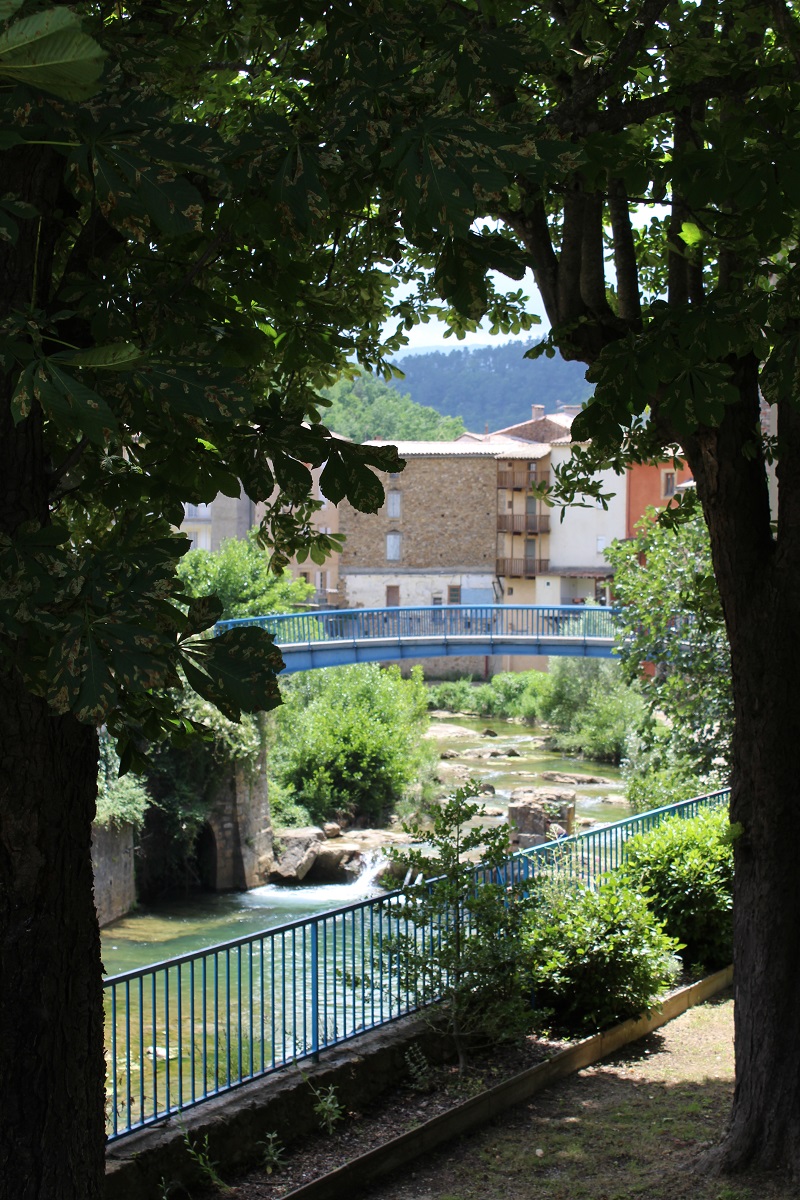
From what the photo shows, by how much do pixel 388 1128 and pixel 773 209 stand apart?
214 inches

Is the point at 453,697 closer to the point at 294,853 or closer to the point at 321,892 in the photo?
the point at 294,853

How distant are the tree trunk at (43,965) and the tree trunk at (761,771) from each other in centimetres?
361

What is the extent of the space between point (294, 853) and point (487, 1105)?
1771 centimetres

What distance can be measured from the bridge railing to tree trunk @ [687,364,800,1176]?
68.5 feet

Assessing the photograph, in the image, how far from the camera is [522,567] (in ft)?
183

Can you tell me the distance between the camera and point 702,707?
1567cm

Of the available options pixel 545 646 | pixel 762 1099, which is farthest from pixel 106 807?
pixel 762 1099

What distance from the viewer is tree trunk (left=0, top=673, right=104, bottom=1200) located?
3104mm

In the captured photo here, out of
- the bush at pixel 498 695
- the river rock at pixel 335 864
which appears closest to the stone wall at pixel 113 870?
the river rock at pixel 335 864

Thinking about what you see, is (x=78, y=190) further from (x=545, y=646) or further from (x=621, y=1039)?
(x=545, y=646)

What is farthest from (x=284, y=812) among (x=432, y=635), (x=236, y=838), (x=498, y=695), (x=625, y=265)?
(x=625, y=265)

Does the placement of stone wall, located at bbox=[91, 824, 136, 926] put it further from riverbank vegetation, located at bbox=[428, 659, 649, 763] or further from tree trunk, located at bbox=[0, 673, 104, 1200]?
tree trunk, located at bbox=[0, 673, 104, 1200]

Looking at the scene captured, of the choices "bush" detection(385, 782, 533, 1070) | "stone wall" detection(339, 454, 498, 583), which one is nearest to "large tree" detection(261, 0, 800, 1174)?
"bush" detection(385, 782, 533, 1070)

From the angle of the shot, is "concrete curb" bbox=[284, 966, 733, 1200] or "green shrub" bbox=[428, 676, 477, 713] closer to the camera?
"concrete curb" bbox=[284, 966, 733, 1200]
